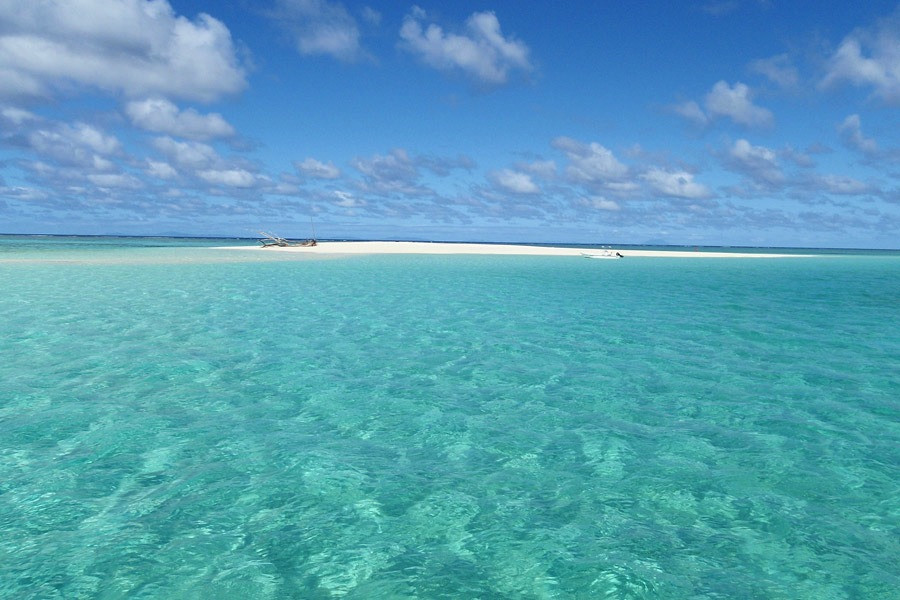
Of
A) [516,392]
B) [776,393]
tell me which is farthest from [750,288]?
[516,392]

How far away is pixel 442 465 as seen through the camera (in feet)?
30.2

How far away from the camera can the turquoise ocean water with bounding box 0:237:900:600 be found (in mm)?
6289

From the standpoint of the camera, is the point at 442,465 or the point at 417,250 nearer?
the point at 442,465

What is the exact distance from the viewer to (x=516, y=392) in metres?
13.4

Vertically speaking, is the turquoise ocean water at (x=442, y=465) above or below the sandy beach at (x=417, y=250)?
below

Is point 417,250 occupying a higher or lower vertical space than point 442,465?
higher

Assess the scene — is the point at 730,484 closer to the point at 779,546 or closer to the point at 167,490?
the point at 779,546

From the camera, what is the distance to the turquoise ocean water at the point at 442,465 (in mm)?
6289

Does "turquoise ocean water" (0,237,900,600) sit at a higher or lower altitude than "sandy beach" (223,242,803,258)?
lower

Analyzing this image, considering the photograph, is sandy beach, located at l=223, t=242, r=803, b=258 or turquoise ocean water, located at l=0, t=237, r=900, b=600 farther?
sandy beach, located at l=223, t=242, r=803, b=258

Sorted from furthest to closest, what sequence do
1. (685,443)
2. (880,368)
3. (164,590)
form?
(880,368), (685,443), (164,590)

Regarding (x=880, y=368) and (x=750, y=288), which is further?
(x=750, y=288)

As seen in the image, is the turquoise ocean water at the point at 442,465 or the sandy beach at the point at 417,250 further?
the sandy beach at the point at 417,250

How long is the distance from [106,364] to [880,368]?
72.4 ft
